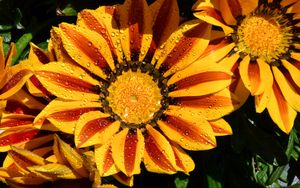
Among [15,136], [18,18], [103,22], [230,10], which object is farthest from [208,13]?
[18,18]

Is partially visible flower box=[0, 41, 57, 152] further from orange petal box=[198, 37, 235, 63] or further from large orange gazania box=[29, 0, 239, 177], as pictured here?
orange petal box=[198, 37, 235, 63]

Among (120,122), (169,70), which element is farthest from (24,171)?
(169,70)

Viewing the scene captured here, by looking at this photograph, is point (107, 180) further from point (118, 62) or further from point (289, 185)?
point (289, 185)

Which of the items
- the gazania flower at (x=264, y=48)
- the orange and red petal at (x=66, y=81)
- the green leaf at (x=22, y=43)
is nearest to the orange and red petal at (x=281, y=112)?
the gazania flower at (x=264, y=48)

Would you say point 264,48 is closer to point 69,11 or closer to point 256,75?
point 256,75

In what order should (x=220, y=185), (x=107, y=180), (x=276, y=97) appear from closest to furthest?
(x=276, y=97) → (x=107, y=180) → (x=220, y=185)

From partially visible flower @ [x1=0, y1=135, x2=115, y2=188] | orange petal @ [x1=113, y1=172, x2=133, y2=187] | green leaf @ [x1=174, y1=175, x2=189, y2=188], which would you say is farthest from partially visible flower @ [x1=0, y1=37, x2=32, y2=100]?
green leaf @ [x1=174, y1=175, x2=189, y2=188]

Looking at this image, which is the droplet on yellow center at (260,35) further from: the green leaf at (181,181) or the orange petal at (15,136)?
the orange petal at (15,136)
